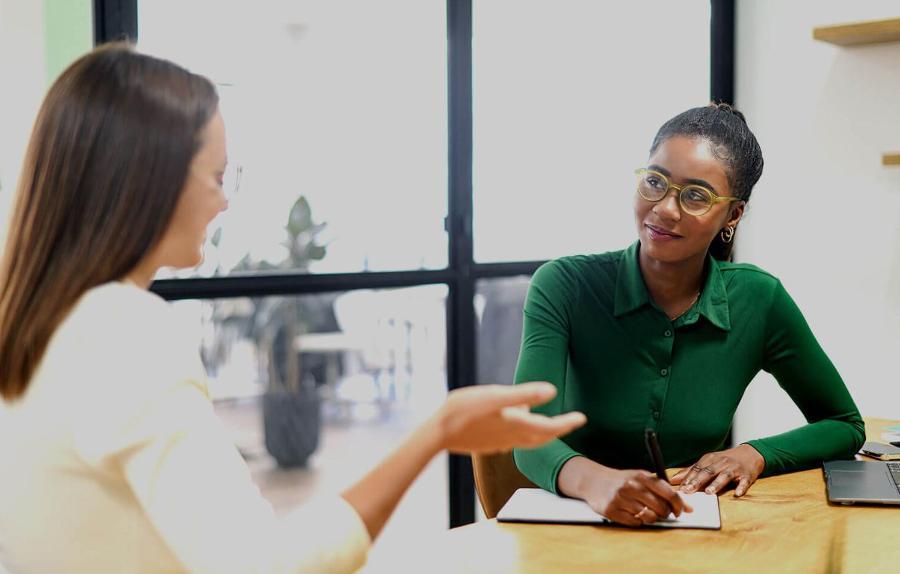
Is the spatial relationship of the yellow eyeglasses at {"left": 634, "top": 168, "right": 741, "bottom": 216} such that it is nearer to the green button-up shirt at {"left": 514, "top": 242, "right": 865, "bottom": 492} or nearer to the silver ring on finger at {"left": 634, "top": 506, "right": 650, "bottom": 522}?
the green button-up shirt at {"left": 514, "top": 242, "right": 865, "bottom": 492}

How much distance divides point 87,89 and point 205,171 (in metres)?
0.13

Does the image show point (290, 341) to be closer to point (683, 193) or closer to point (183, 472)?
point (683, 193)

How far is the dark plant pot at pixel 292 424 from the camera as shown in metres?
2.95

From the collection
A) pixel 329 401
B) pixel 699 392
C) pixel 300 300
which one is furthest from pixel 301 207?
pixel 699 392

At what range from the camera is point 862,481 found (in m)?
1.77

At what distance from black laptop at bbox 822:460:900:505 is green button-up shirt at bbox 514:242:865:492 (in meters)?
0.05

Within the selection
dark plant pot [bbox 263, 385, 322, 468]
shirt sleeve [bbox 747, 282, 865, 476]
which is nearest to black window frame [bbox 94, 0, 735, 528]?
dark plant pot [bbox 263, 385, 322, 468]

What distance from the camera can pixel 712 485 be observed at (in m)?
1.70

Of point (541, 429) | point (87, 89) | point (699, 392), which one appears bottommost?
point (699, 392)

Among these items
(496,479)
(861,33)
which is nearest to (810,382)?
(496,479)

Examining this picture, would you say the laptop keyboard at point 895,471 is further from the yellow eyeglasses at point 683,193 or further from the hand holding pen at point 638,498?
the yellow eyeglasses at point 683,193

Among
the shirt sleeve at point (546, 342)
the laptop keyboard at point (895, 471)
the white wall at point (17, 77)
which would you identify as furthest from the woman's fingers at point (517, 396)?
the white wall at point (17, 77)

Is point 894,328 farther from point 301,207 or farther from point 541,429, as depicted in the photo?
point 541,429

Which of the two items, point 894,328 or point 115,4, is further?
point 894,328
